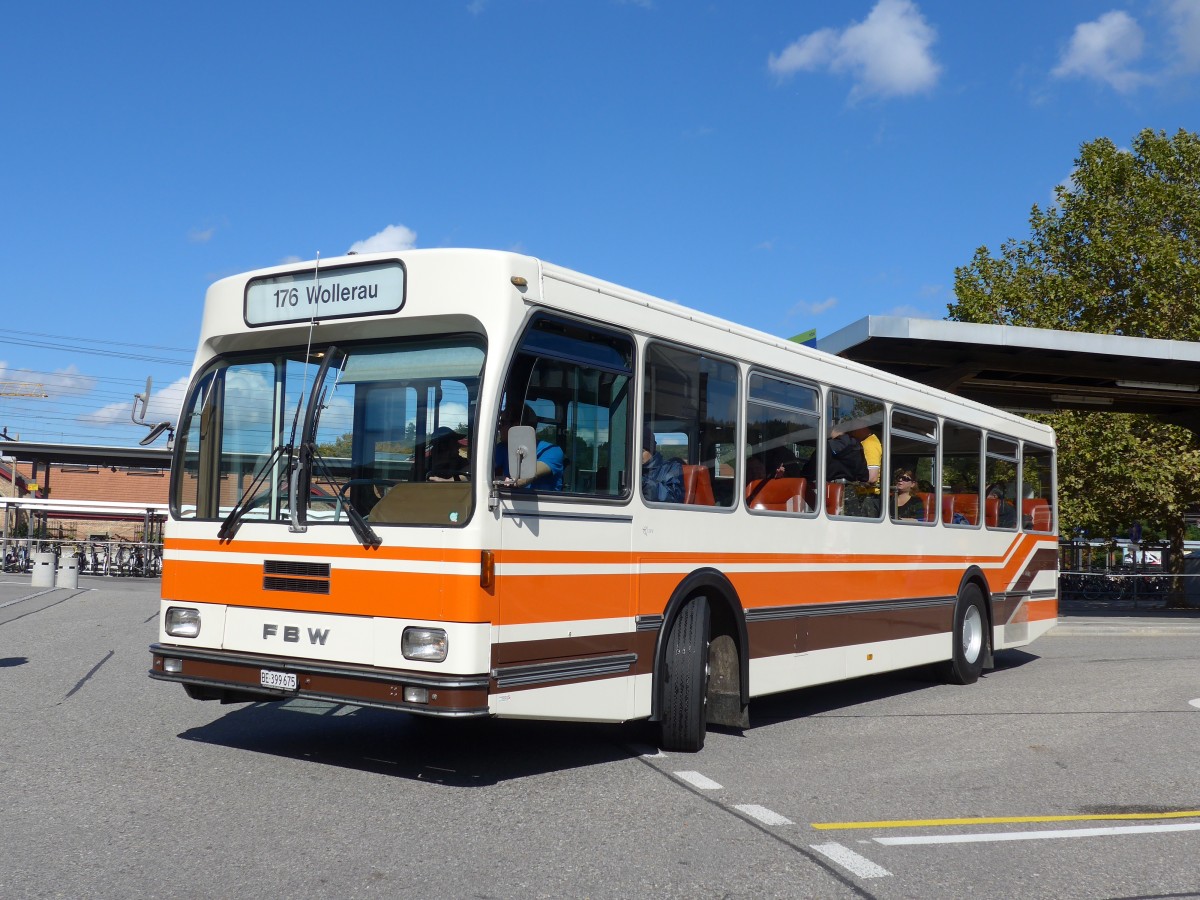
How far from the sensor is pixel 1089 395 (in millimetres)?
23125

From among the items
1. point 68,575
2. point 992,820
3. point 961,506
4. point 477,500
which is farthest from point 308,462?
point 68,575

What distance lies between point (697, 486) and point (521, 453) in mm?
1997

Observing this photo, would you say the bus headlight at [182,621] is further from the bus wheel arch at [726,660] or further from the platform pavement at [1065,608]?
the platform pavement at [1065,608]

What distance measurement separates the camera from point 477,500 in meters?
6.36

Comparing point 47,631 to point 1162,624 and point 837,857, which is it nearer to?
point 837,857

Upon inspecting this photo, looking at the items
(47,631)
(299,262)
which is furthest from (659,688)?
(47,631)

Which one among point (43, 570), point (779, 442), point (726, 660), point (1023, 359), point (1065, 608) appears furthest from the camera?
point (1065, 608)

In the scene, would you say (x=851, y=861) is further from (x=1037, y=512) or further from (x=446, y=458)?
(x=1037, y=512)

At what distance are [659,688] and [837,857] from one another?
2252 mm

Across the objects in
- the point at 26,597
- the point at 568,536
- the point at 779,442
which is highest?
the point at 779,442

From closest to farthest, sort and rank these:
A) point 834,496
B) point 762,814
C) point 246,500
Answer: point 762,814, point 246,500, point 834,496

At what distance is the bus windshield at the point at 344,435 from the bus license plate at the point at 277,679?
2.73 ft

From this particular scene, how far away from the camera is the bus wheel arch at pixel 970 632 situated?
40.0 ft

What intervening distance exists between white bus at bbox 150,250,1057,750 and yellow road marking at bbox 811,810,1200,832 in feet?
5.17
